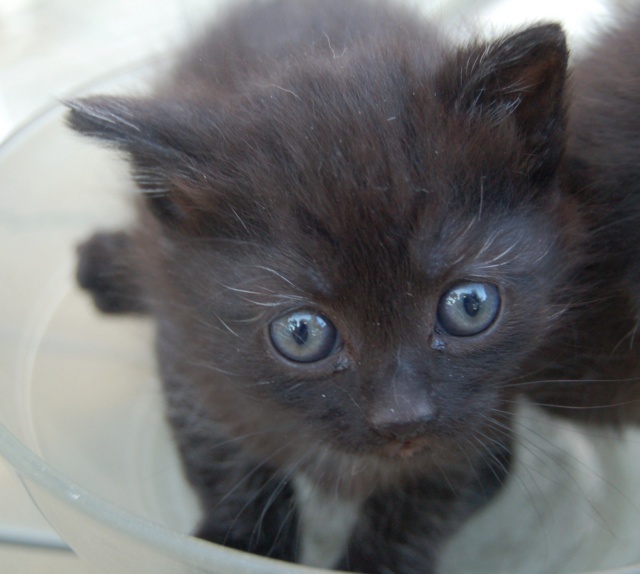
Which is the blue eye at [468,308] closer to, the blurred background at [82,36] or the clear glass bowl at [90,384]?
the clear glass bowl at [90,384]

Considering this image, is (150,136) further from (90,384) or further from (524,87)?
(90,384)

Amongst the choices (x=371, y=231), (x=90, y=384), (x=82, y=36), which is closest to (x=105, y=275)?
(x=90, y=384)

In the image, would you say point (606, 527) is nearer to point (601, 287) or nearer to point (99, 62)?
point (601, 287)

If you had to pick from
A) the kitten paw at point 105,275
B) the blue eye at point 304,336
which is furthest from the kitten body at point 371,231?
the kitten paw at point 105,275

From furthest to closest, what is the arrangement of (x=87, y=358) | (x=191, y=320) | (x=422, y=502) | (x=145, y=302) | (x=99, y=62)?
(x=99, y=62), (x=87, y=358), (x=145, y=302), (x=422, y=502), (x=191, y=320)

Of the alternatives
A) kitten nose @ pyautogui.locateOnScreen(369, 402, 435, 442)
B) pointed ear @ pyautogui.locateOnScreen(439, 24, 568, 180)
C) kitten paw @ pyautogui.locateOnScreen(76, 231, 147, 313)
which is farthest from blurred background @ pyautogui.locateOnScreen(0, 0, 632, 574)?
kitten nose @ pyautogui.locateOnScreen(369, 402, 435, 442)

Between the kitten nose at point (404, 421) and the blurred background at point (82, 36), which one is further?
the blurred background at point (82, 36)

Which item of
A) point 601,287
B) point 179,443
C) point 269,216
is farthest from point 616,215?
point 179,443
